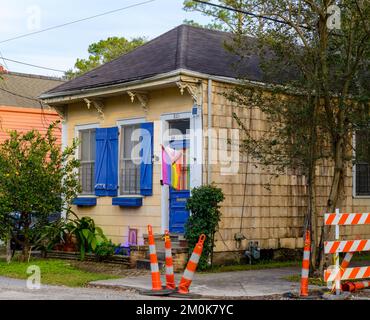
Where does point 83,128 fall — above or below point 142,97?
below

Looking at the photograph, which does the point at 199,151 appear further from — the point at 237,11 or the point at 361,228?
the point at 361,228

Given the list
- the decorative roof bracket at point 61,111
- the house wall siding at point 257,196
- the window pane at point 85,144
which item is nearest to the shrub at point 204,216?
the house wall siding at point 257,196

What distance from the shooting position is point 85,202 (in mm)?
19500

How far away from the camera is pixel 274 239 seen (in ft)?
58.6

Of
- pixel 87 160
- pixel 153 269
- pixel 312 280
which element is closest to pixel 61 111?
pixel 87 160

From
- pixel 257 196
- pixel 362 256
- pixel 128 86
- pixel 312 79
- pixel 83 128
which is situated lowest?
pixel 362 256

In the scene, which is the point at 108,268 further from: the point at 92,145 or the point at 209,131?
the point at 92,145

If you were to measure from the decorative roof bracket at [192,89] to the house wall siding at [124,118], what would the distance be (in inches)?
12.5

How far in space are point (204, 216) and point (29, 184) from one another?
4295 mm

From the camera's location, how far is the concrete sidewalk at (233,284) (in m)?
12.6

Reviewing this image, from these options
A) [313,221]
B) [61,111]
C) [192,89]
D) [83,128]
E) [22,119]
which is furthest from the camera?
[22,119]

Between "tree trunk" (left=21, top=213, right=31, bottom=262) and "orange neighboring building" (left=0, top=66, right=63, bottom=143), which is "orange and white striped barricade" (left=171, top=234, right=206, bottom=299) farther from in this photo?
"orange neighboring building" (left=0, top=66, right=63, bottom=143)
